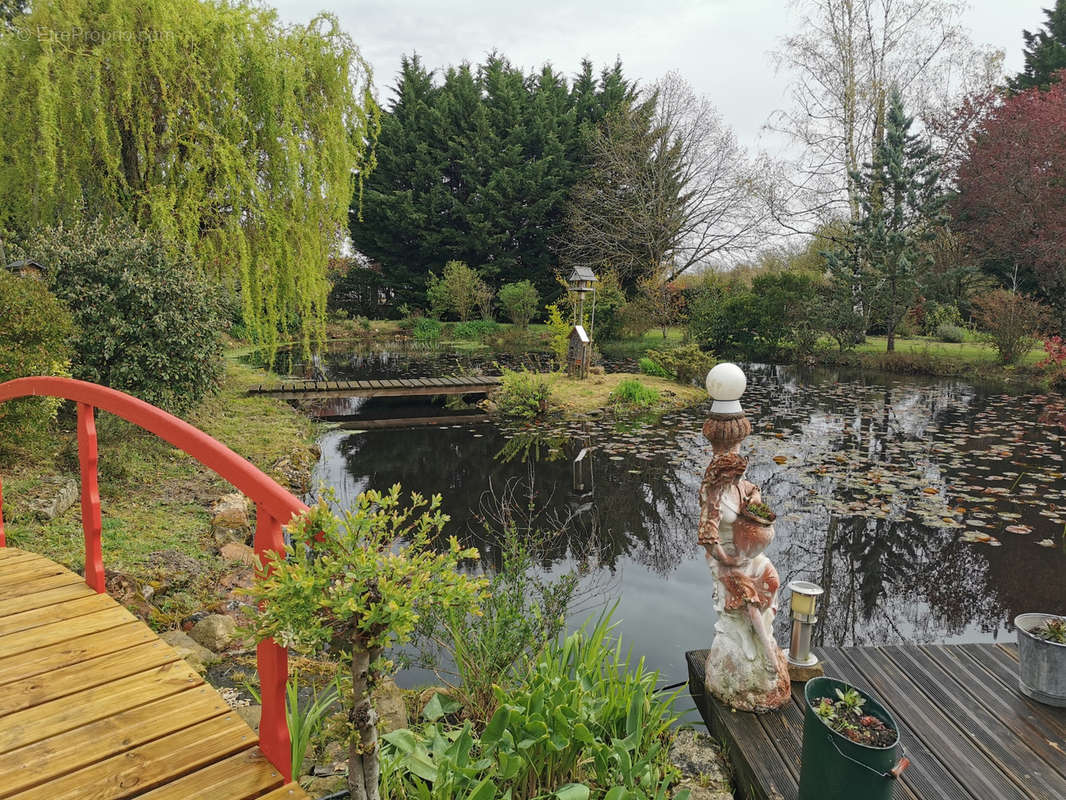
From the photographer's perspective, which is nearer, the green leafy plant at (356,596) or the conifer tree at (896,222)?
the green leafy plant at (356,596)

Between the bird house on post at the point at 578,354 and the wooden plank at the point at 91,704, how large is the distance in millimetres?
11073

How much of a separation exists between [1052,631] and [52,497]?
6089 millimetres

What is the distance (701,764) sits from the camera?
8.25 ft

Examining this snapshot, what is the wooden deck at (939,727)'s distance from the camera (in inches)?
85.5

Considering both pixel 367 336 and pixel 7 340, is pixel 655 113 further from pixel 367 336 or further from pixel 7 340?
pixel 7 340

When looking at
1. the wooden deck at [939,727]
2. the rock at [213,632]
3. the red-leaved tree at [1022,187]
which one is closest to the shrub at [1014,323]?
the red-leaved tree at [1022,187]

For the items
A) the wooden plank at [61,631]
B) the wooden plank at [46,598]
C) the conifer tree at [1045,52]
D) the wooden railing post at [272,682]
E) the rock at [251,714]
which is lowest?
the rock at [251,714]

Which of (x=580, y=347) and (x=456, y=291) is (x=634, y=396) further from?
(x=456, y=291)

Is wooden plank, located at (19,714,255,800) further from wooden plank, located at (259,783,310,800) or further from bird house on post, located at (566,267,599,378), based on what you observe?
bird house on post, located at (566,267,599,378)

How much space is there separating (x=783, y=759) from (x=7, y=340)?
5743mm

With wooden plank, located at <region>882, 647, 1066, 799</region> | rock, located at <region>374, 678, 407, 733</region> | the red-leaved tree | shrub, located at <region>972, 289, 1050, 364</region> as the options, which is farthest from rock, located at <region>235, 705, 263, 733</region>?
the red-leaved tree

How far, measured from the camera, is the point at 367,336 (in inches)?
915

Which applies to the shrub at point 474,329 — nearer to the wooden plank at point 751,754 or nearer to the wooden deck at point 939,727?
the wooden deck at point 939,727

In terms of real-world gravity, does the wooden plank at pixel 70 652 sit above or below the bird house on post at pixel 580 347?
below
